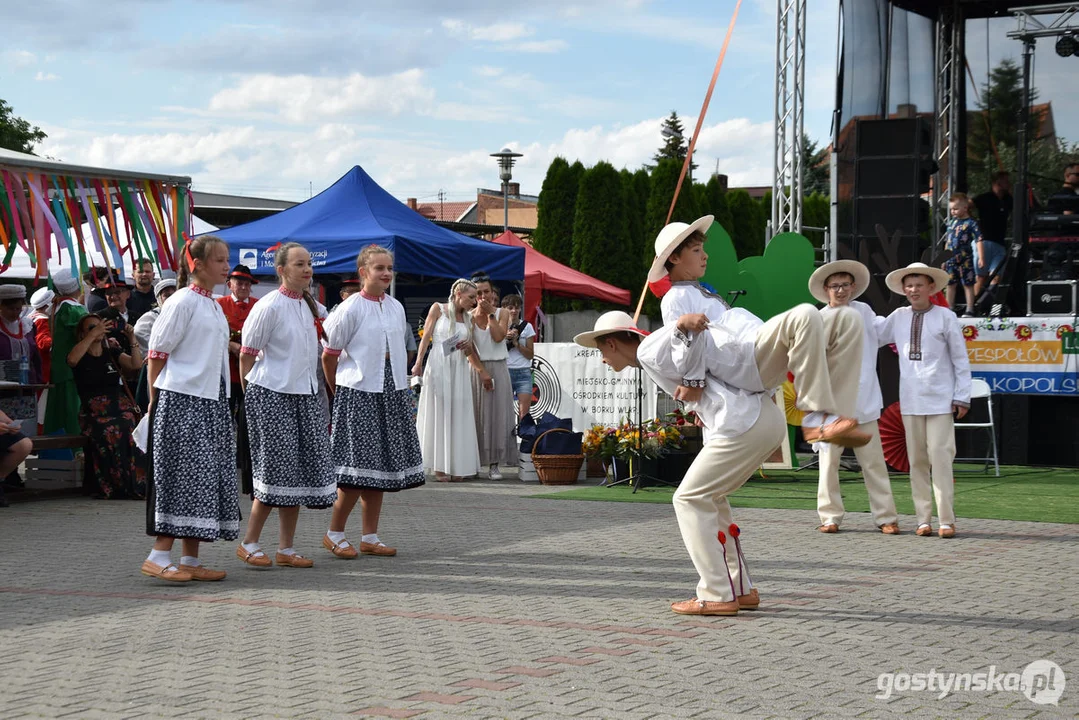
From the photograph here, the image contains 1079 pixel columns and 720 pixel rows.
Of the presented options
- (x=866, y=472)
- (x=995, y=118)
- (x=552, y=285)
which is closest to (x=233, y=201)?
(x=552, y=285)

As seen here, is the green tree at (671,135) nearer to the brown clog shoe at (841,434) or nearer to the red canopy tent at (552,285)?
the red canopy tent at (552,285)

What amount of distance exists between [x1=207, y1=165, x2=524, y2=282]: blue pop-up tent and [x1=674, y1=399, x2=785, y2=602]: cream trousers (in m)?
9.87

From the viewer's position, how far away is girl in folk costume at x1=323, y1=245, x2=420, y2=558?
8.55 m

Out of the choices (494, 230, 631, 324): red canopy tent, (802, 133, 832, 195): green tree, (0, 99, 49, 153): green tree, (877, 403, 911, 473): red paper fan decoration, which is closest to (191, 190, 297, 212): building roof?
(0, 99, 49, 153): green tree

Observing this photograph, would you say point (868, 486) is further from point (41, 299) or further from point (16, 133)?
point (16, 133)

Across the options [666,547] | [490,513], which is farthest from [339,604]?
[490,513]

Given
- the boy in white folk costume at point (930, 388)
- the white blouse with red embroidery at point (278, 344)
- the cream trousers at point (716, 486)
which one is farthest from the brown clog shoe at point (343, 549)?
the boy in white folk costume at point (930, 388)

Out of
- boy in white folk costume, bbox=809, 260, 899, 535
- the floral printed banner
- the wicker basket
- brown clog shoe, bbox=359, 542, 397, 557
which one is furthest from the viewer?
the floral printed banner

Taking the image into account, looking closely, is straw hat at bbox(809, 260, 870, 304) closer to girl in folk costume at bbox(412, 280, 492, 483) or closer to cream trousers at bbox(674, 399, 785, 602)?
cream trousers at bbox(674, 399, 785, 602)

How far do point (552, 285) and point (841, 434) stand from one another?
2188cm

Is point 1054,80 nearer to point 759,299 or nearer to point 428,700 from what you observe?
point 759,299

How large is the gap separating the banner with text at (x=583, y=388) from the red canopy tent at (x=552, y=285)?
10809mm

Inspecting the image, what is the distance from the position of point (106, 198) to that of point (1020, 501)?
9325mm

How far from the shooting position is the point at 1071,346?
15070mm
